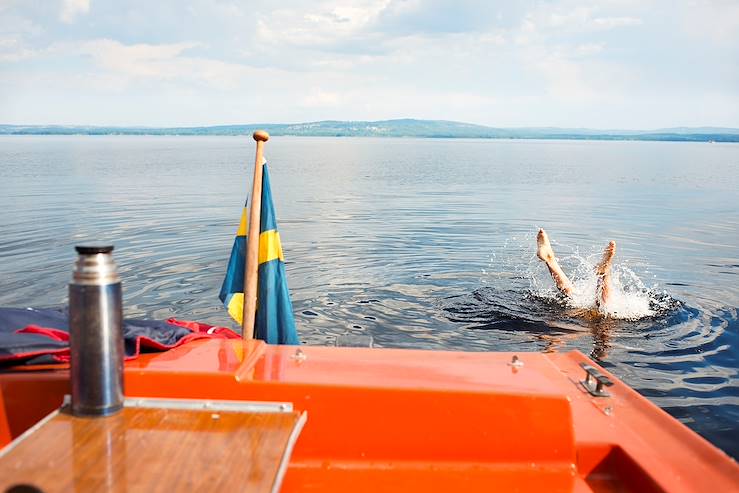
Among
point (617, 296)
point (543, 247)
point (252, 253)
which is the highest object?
point (252, 253)

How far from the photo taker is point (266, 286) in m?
4.72

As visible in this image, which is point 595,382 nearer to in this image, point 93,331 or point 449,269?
point 93,331

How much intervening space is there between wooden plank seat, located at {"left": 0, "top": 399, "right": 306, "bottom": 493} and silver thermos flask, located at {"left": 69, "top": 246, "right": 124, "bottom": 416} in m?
0.09

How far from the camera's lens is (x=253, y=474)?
7.66 feet

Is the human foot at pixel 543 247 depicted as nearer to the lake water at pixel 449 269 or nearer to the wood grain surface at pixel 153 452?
the lake water at pixel 449 269

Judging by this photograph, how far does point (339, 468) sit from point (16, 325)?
1.95 meters

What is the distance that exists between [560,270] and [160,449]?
753 cm

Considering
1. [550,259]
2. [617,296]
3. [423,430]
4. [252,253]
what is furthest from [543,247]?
[423,430]

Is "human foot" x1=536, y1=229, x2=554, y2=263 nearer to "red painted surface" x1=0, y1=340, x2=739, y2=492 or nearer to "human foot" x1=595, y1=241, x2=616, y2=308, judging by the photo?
"human foot" x1=595, y1=241, x2=616, y2=308

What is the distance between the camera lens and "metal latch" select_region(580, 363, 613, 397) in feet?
11.8

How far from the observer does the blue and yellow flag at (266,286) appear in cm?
467

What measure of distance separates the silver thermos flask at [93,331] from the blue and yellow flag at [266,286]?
1.95 metres

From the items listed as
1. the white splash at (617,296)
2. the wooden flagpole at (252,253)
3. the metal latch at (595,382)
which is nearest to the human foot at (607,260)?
the white splash at (617,296)

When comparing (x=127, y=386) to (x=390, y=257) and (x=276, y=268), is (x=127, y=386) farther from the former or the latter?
(x=390, y=257)
